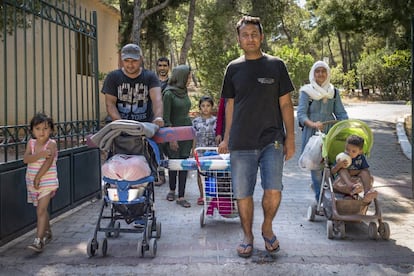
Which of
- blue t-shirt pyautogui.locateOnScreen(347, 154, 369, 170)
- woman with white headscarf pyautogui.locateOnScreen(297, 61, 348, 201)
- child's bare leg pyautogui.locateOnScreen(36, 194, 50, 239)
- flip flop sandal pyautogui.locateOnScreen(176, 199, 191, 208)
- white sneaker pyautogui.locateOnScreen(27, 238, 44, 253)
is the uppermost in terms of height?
woman with white headscarf pyautogui.locateOnScreen(297, 61, 348, 201)

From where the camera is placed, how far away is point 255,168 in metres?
4.21

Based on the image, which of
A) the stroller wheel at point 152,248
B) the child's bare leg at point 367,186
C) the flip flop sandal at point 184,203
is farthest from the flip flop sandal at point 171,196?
the child's bare leg at point 367,186

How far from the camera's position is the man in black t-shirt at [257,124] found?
4078 millimetres

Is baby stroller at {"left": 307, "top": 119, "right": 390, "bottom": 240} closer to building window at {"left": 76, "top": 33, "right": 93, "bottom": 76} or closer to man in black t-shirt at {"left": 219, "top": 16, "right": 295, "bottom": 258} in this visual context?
man in black t-shirt at {"left": 219, "top": 16, "right": 295, "bottom": 258}

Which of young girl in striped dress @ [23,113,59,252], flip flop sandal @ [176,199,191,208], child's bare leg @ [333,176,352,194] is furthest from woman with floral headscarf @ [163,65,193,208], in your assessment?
child's bare leg @ [333,176,352,194]

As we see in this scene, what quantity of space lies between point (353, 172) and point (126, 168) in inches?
98.0

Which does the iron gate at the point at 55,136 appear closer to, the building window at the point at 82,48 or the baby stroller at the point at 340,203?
the building window at the point at 82,48

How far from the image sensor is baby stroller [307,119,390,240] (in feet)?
15.2

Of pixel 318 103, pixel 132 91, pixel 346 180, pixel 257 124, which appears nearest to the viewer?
pixel 257 124

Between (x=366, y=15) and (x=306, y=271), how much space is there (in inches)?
435

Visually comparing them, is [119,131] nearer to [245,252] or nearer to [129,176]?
[129,176]

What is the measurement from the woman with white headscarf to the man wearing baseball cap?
6.28 feet

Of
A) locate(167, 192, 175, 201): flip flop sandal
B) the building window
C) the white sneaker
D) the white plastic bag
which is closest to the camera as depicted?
the white sneaker

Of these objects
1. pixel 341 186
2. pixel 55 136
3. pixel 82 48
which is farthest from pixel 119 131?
pixel 82 48
